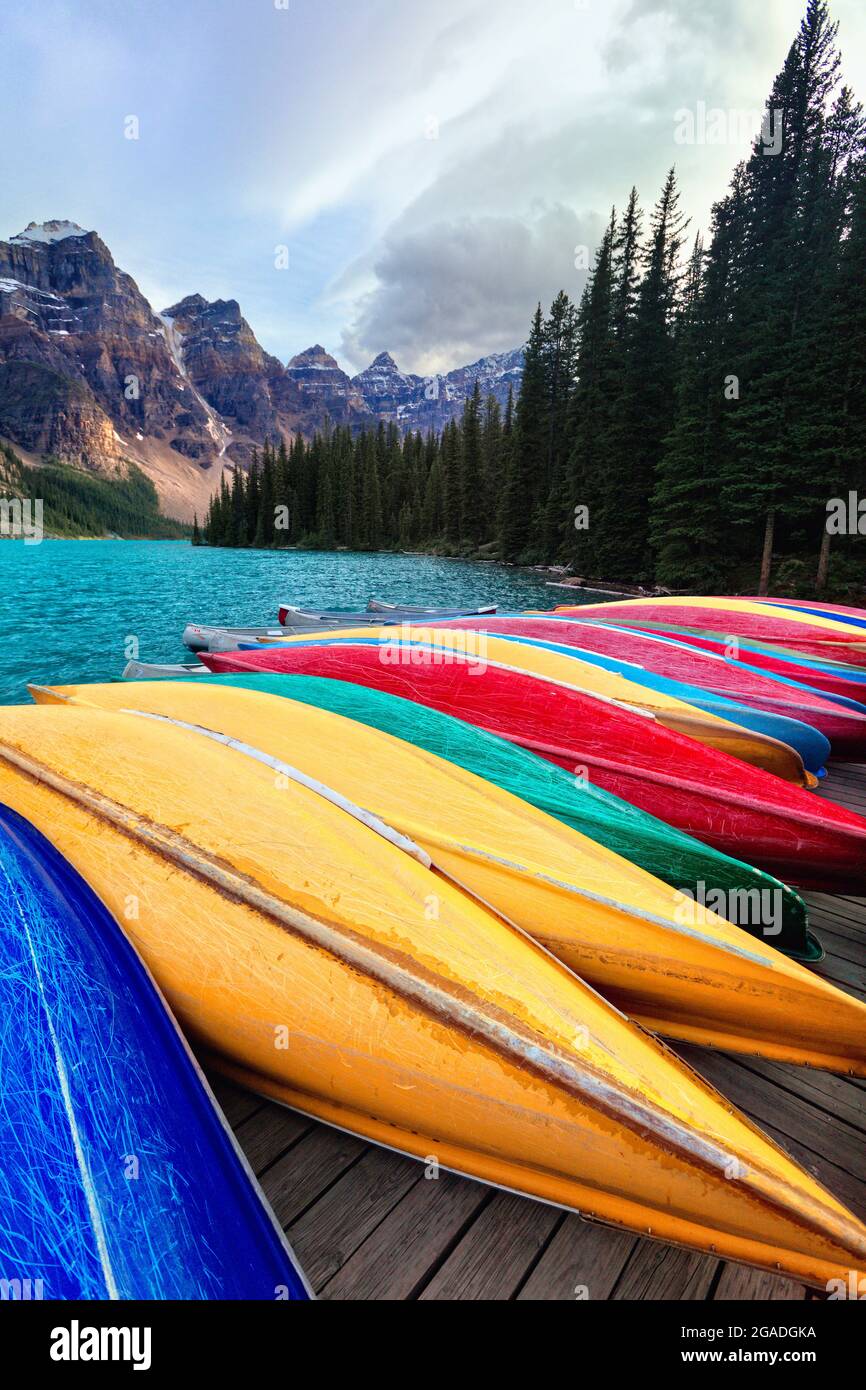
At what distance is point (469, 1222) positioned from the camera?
6.37 feet

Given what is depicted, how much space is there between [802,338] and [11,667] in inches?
1051

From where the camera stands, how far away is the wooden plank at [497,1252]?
69.8 inches

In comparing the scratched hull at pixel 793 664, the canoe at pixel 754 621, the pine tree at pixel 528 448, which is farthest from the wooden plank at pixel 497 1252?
the pine tree at pixel 528 448

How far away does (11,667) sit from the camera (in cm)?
1423

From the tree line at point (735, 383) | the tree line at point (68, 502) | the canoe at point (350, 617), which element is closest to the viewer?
the canoe at point (350, 617)

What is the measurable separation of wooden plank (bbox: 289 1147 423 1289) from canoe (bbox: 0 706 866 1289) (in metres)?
0.12

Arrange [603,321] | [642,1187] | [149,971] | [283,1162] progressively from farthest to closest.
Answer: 1. [603,321]
2. [149,971]
3. [283,1162]
4. [642,1187]

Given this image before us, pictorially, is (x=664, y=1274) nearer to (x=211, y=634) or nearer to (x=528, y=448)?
(x=211, y=634)

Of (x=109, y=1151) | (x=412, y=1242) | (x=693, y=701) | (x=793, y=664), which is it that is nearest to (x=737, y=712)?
(x=693, y=701)

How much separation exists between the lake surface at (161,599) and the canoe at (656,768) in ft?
35.3

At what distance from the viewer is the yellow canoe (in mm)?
2492

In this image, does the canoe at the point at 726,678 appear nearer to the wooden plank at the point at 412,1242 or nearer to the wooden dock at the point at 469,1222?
the wooden dock at the point at 469,1222
